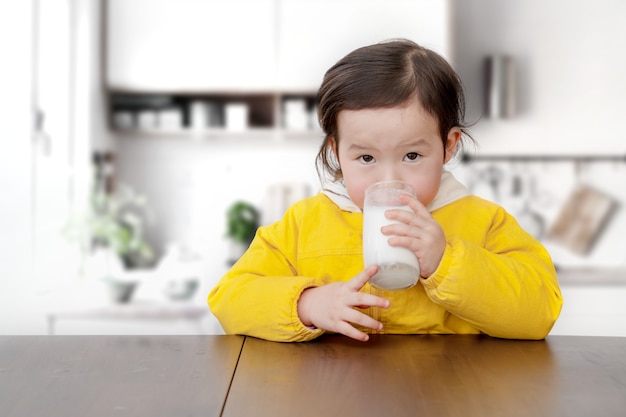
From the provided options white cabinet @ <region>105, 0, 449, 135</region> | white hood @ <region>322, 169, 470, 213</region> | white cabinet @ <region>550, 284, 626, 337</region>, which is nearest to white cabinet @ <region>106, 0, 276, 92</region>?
white cabinet @ <region>105, 0, 449, 135</region>

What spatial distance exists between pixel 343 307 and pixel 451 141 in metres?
0.38

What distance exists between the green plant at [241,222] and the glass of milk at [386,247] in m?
2.69

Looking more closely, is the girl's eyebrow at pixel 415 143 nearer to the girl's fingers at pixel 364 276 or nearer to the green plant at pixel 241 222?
the girl's fingers at pixel 364 276

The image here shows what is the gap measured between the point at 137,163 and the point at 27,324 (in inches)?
38.7

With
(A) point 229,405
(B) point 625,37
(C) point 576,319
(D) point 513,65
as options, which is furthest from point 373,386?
(B) point 625,37

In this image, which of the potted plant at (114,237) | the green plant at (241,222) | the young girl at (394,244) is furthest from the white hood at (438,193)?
the potted plant at (114,237)

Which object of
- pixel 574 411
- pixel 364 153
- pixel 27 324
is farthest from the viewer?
pixel 27 324

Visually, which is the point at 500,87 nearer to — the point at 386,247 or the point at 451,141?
the point at 451,141

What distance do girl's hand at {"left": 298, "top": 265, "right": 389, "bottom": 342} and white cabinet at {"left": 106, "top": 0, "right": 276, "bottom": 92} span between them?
280 centimetres

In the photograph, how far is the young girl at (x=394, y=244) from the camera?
0.96 metres

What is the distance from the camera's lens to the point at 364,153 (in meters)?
1.05

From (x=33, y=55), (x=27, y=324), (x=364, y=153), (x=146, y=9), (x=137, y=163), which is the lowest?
(x=27, y=324)

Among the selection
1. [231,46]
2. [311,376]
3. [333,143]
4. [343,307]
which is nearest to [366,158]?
[333,143]

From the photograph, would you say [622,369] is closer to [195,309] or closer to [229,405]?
[229,405]
